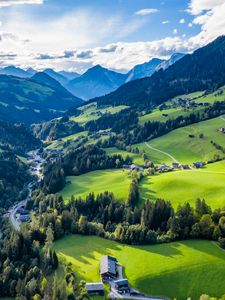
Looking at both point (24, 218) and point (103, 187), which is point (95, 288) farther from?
point (103, 187)

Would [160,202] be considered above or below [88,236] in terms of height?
above

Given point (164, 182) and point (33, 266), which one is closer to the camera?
point (33, 266)

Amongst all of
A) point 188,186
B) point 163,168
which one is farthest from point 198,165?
point 188,186

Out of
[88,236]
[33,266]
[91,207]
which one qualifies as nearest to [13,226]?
[91,207]

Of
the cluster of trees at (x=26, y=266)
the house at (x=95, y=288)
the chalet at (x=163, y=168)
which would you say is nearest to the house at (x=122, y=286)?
the house at (x=95, y=288)

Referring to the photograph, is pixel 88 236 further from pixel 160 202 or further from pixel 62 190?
pixel 62 190

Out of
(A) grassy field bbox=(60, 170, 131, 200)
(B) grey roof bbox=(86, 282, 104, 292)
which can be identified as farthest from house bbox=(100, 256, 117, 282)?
(A) grassy field bbox=(60, 170, 131, 200)
